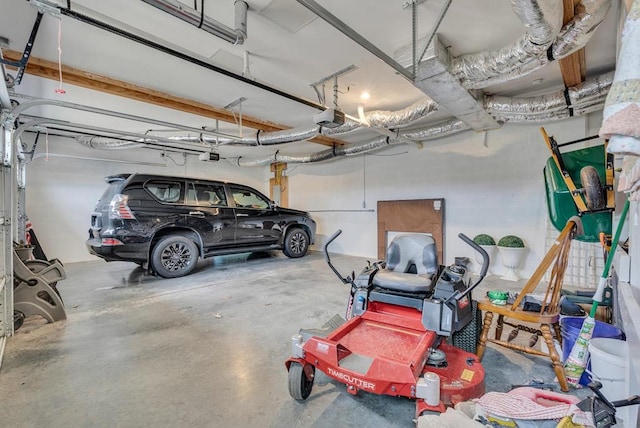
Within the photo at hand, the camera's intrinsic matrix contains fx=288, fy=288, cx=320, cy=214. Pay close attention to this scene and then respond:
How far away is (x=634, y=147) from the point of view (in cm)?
58

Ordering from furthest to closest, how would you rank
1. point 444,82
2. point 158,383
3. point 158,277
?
point 158,277, point 444,82, point 158,383

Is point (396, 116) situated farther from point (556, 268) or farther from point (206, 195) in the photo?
point (206, 195)

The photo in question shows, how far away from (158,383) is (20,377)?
1002mm

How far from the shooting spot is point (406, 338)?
1.95m

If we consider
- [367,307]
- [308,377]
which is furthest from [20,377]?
[367,307]

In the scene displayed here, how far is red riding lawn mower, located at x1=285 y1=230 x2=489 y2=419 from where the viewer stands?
4.95 ft

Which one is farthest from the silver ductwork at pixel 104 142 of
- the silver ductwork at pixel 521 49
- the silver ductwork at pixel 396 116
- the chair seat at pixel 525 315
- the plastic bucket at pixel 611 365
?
the plastic bucket at pixel 611 365

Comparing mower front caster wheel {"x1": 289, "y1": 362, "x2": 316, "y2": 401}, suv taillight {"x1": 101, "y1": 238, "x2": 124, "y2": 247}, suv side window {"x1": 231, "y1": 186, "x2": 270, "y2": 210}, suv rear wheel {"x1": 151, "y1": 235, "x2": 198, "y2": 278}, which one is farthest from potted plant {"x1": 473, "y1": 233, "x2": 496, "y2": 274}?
suv taillight {"x1": 101, "y1": 238, "x2": 124, "y2": 247}

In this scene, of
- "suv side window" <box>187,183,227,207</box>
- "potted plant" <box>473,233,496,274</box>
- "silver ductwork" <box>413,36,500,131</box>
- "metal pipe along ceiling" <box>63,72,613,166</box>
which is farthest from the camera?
"suv side window" <box>187,183,227,207</box>

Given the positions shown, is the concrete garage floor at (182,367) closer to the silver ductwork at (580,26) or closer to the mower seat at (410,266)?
the mower seat at (410,266)

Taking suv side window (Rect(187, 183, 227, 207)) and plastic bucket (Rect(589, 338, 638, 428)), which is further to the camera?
suv side window (Rect(187, 183, 227, 207))

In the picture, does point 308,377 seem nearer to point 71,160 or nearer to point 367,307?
point 367,307

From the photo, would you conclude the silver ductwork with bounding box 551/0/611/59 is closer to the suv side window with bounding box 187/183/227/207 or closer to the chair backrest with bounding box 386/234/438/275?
the chair backrest with bounding box 386/234/438/275

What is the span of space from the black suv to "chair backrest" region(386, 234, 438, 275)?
3.78m
